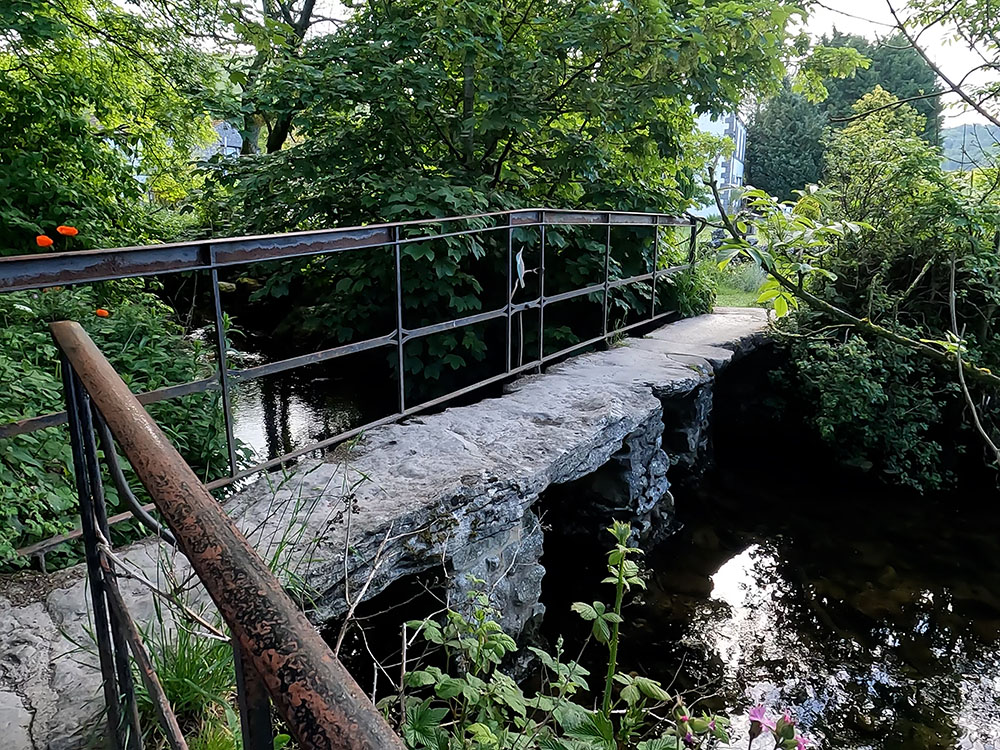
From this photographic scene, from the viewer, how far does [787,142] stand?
2491cm

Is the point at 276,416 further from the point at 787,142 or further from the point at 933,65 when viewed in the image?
the point at 787,142

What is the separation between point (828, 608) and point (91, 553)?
367cm

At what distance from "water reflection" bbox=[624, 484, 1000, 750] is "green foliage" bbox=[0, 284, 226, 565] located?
2.41m

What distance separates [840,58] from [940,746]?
15.5 ft

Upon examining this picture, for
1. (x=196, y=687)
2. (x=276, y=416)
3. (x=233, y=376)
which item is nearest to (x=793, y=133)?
(x=276, y=416)

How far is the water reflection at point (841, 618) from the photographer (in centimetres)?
309

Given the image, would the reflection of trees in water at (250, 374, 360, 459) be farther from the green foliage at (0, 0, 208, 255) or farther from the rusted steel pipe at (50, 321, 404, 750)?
the rusted steel pipe at (50, 321, 404, 750)

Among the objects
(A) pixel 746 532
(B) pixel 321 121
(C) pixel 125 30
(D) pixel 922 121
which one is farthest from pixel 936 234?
(C) pixel 125 30

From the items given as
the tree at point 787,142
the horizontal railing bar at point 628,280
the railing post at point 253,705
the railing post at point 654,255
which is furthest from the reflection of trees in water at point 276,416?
the tree at point 787,142

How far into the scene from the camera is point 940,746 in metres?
2.89

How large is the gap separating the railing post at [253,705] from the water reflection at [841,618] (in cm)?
291

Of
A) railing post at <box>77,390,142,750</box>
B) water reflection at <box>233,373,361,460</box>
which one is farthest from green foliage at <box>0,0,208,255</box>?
railing post at <box>77,390,142,750</box>

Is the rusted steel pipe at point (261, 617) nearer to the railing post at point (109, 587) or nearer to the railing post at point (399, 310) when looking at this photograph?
the railing post at point (109, 587)

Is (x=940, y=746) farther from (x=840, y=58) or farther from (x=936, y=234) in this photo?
(x=840, y=58)
